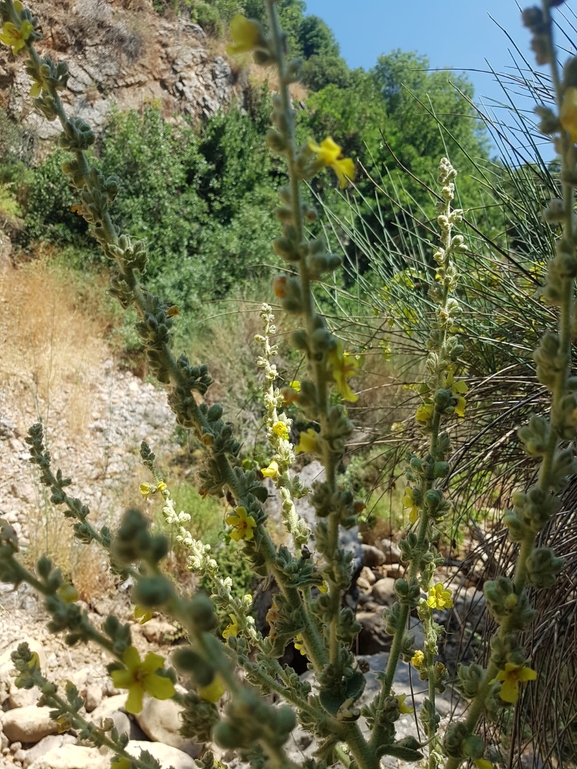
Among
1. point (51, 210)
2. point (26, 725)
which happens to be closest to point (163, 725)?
point (26, 725)

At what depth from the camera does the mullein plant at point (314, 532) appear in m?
0.27

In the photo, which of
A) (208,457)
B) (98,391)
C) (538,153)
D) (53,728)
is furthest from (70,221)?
(208,457)

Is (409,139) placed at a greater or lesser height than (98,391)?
greater

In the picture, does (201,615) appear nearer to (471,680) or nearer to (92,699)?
(471,680)

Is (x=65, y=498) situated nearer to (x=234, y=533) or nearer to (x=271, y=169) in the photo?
(x=234, y=533)

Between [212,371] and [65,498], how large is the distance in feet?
11.3

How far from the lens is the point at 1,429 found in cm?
316

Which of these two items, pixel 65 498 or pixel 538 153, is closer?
pixel 65 498

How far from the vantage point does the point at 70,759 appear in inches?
62.2

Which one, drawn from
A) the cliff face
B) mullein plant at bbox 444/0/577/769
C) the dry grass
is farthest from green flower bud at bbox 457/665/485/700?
the cliff face

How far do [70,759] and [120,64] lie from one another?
25.9 ft

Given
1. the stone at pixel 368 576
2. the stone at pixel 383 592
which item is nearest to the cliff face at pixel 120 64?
the stone at pixel 368 576

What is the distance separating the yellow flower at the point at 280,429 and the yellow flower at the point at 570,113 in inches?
21.8

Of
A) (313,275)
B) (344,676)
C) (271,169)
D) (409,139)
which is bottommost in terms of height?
(344,676)
